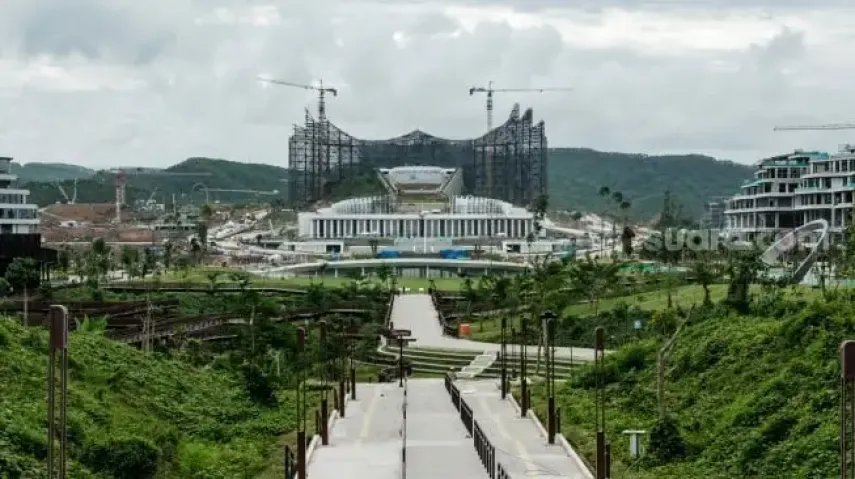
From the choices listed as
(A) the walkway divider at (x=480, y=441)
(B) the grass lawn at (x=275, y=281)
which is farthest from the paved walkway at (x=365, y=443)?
(B) the grass lawn at (x=275, y=281)

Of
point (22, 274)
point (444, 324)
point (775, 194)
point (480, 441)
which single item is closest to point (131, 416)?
point (480, 441)

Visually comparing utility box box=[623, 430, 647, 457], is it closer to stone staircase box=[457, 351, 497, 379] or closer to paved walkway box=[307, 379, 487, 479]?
paved walkway box=[307, 379, 487, 479]

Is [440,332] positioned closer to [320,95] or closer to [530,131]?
[530,131]

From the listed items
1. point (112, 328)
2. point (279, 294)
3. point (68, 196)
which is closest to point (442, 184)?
point (68, 196)

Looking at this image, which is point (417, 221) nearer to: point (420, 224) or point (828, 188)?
point (420, 224)

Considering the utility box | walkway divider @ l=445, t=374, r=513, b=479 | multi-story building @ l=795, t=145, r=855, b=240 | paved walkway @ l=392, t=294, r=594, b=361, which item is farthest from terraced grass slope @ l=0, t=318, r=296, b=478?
multi-story building @ l=795, t=145, r=855, b=240
